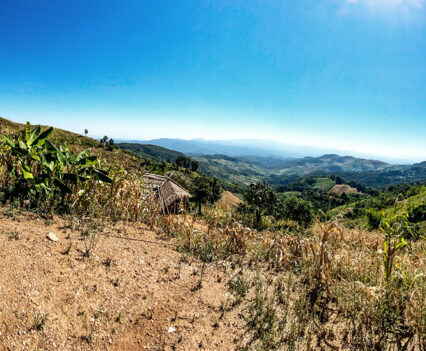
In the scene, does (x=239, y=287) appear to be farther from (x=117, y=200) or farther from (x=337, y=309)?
(x=117, y=200)

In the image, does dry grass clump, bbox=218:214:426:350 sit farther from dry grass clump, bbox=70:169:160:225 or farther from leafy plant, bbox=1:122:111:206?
leafy plant, bbox=1:122:111:206

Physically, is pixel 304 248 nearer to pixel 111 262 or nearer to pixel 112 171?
pixel 111 262

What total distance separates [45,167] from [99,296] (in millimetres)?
3121

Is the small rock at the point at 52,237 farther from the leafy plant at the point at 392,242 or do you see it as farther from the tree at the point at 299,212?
the tree at the point at 299,212

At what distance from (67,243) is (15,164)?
2650 millimetres

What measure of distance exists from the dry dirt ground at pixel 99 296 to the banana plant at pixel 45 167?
30.0 inches

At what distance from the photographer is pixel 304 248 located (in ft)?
14.9

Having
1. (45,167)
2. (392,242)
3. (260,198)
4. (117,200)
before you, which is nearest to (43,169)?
(45,167)

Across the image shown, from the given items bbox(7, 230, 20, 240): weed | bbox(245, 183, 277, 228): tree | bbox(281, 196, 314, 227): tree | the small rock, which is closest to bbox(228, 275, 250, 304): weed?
the small rock

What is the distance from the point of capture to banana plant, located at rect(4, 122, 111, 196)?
445 cm

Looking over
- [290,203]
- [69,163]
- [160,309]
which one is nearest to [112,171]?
[69,163]

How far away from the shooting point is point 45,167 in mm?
4473

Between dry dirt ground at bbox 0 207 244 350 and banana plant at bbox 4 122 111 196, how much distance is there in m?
0.76

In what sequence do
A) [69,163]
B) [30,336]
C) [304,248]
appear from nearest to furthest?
1. [30,336]
2. [304,248]
3. [69,163]
